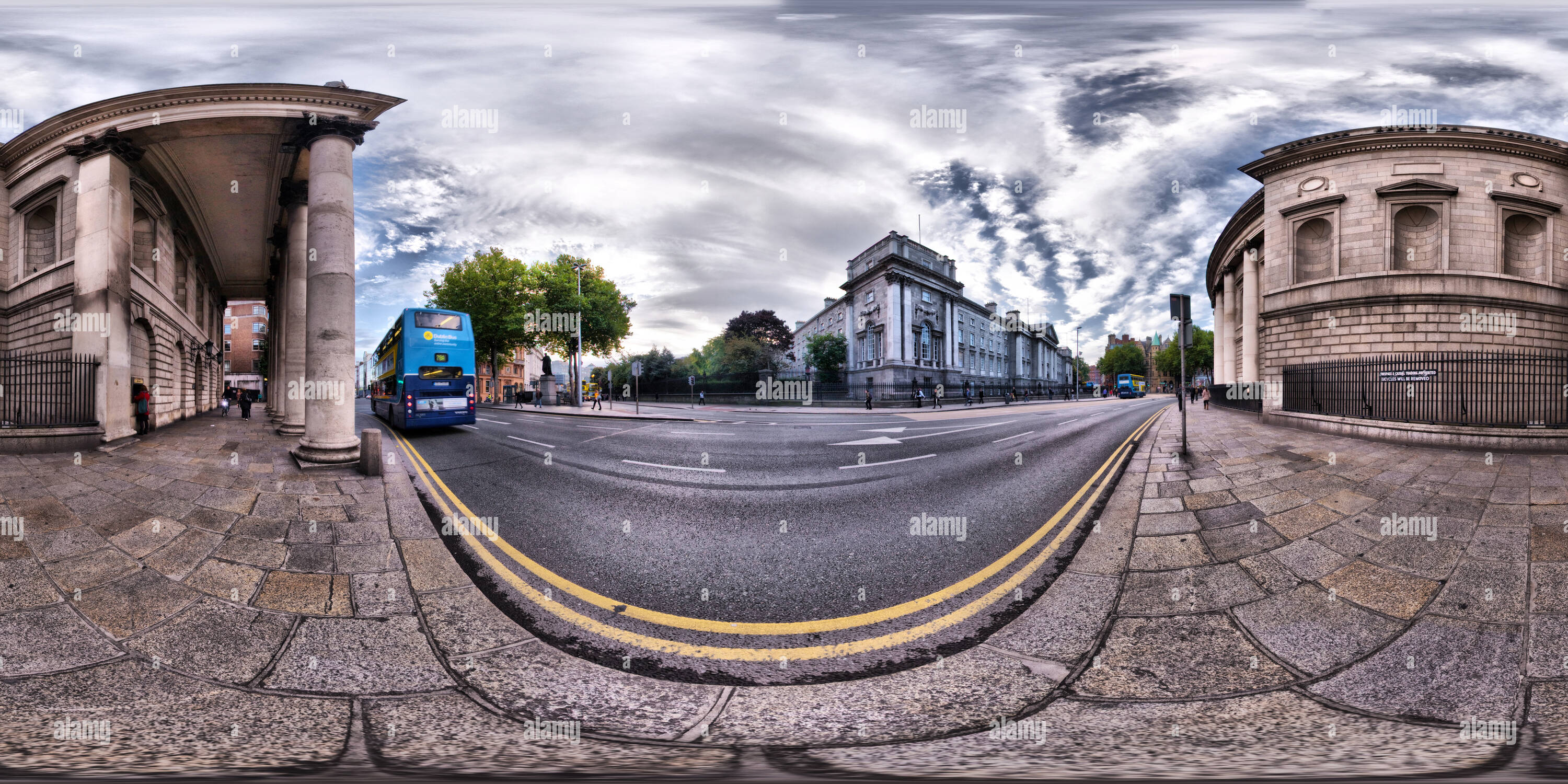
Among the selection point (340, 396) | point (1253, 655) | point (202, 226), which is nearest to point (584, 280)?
point (202, 226)

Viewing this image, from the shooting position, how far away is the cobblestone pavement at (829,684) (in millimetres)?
2318

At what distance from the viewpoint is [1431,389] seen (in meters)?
11.9

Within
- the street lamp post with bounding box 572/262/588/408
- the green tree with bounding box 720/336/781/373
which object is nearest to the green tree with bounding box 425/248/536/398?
the street lamp post with bounding box 572/262/588/408

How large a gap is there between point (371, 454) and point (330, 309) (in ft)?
8.39

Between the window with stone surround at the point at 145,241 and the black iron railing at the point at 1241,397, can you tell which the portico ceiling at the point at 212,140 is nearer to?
the window with stone surround at the point at 145,241

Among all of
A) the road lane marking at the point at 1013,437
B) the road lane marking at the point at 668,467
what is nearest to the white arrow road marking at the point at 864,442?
the road lane marking at the point at 1013,437

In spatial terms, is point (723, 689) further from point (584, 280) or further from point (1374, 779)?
point (584, 280)

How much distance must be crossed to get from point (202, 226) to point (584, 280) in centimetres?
1689

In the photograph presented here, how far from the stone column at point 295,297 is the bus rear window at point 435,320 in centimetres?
261

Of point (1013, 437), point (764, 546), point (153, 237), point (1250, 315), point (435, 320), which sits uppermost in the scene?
point (153, 237)

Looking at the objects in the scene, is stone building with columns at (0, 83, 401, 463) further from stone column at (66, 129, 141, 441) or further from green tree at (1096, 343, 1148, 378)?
green tree at (1096, 343, 1148, 378)

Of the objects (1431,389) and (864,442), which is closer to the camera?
(864,442)

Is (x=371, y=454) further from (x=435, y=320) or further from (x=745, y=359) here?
(x=745, y=359)

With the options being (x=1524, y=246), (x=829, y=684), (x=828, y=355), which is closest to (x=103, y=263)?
(x=829, y=684)
